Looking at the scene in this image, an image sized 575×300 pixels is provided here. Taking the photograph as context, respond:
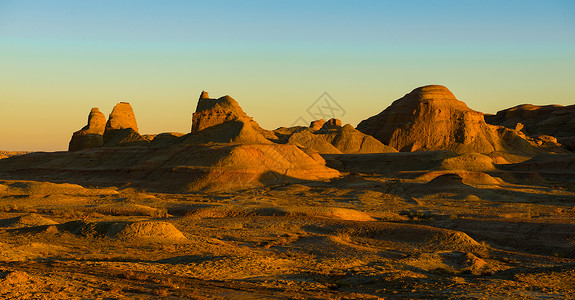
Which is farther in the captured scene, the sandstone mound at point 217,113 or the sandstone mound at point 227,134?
the sandstone mound at point 217,113

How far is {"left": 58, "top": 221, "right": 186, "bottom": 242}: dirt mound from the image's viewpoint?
2459cm

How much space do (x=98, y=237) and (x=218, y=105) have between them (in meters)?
64.2

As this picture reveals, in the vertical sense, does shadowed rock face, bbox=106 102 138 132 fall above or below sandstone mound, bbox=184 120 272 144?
above

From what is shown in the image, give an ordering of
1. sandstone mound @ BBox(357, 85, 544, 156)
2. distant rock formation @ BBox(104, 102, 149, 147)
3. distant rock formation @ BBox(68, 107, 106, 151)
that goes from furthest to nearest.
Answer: sandstone mound @ BBox(357, 85, 544, 156)
distant rock formation @ BBox(68, 107, 106, 151)
distant rock formation @ BBox(104, 102, 149, 147)

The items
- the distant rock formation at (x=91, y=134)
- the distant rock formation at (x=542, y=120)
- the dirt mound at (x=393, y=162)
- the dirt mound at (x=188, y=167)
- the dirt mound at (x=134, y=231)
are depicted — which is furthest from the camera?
the distant rock formation at (x=542, y=120)

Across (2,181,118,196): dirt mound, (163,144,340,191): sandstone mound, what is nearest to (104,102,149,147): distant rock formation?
(163,144,340,191): sandstone mound

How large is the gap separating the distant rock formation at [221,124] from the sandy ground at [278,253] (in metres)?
32.2

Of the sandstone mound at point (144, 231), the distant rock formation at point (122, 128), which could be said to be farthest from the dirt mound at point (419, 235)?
the distant rock formation at point (122, 128)

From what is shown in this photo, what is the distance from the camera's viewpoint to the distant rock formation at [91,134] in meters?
96.8

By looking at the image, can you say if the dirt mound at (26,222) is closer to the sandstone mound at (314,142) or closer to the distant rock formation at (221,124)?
the distant rock formation at (221,124)

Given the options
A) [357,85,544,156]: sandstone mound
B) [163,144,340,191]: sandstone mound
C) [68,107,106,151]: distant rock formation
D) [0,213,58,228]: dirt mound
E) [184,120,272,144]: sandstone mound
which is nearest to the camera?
[0,213,58,228]: dirt mound

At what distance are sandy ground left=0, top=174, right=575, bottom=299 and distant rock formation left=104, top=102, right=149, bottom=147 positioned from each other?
143ft

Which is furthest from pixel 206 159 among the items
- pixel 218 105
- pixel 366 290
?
pixel 366 290

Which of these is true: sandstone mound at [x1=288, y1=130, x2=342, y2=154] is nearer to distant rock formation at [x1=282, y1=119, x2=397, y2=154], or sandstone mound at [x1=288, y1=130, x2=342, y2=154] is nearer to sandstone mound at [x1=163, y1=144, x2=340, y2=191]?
distant rock formation at [x1=282, y1=119, x2=397, y2=154]
